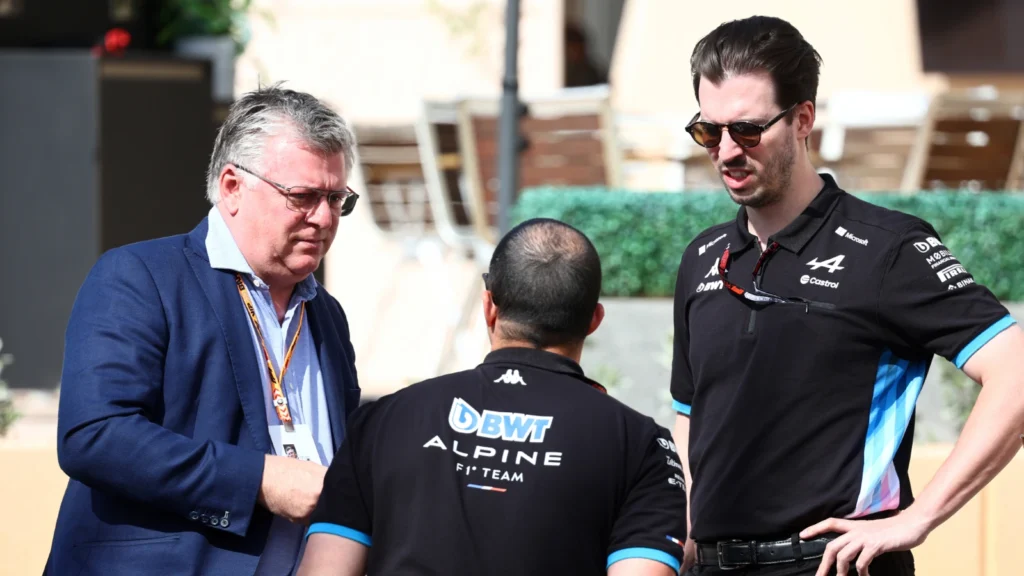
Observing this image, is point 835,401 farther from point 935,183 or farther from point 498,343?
point 935,183

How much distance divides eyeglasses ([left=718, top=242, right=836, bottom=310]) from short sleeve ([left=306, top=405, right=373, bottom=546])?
852 mm

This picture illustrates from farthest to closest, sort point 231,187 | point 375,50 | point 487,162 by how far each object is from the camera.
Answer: point 375,50 → point 487,162 → point 231,187

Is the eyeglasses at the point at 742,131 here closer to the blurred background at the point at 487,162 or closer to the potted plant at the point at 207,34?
the blurred background at the point at 487,162

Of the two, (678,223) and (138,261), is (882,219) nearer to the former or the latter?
(138,261)

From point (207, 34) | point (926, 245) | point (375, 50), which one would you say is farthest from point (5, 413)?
point (375, 50)

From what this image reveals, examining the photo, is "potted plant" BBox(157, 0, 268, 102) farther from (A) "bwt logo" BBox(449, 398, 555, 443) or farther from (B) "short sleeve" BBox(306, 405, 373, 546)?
(A) "bwt logo" BBox(449, 398, 555, 443)

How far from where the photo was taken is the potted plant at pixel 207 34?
31.0ft

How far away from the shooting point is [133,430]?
2.57m

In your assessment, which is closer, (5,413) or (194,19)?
(5,413)

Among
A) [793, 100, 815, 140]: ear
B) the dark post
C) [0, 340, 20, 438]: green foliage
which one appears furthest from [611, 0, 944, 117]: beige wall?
[793, 100, 815, 140]: ear

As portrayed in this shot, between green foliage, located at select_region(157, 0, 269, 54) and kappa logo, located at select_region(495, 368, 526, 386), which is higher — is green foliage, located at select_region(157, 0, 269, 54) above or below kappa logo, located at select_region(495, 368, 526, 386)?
above

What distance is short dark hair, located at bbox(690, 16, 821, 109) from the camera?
2.81 metres

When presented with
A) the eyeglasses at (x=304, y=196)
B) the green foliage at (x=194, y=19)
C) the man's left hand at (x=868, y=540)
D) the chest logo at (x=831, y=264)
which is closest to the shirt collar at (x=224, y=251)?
the eyeglasses at (x=304, y=196)

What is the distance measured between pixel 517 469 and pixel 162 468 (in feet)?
2.34
